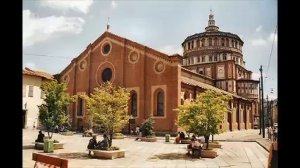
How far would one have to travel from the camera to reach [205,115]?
1791cm

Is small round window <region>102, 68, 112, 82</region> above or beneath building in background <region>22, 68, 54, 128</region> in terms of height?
above

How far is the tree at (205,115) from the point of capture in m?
17.8

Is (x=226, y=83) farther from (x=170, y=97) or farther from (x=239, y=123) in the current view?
(x=170, y=97)

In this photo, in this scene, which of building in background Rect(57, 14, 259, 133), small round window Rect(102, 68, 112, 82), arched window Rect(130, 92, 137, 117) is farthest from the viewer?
small round window Rect(102, 68, 112, 82)

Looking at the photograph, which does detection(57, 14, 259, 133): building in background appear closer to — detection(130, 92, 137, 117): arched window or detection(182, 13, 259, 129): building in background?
detection(130, 92, 137, 117): arched window

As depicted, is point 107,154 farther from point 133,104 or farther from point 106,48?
point 106,48

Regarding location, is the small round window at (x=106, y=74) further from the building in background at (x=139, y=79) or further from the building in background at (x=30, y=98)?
the building in background at (x=30, y=98)

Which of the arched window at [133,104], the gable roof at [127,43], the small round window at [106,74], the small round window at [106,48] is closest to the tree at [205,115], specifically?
the gable roof at [127,43]

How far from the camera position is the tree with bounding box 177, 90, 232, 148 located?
58.4 feet

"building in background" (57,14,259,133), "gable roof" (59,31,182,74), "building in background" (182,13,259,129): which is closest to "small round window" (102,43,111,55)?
"building in background" (57,14,259,133)
